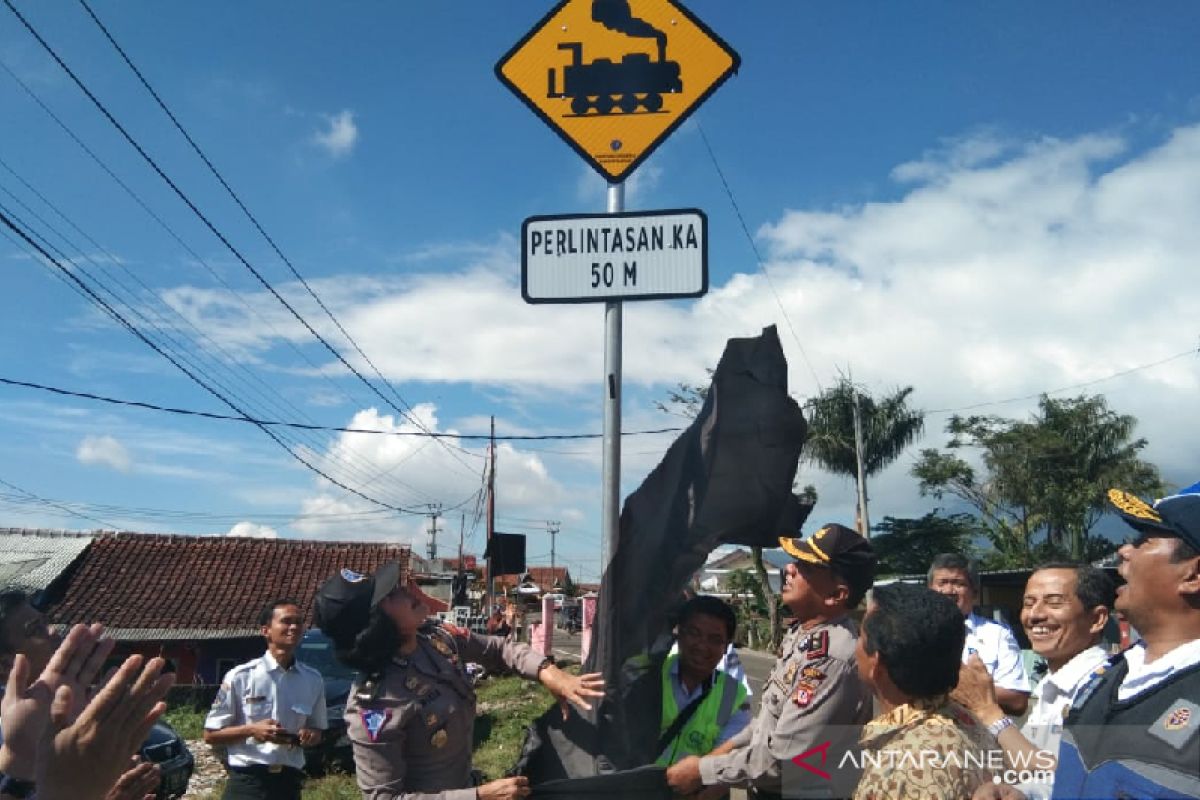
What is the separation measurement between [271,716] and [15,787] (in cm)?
327

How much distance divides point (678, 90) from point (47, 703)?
7.91 feet

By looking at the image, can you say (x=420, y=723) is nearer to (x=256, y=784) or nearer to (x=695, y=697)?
(x=695, y=697)

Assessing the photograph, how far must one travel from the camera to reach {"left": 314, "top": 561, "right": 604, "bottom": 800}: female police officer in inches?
117

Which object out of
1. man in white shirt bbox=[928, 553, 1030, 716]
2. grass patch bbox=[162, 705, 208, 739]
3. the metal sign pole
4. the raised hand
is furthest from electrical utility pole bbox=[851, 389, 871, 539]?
the raised hand

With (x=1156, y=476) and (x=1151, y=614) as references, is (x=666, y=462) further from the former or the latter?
(x=1156, y=476)

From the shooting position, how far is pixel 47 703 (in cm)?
201

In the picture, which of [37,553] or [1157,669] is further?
[37,553]

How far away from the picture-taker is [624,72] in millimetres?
3107

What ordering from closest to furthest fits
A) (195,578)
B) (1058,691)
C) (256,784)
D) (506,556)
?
(1058,691), (256,784), (506,556), (195,578)

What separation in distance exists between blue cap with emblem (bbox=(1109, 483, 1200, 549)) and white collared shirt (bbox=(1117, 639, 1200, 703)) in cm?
23

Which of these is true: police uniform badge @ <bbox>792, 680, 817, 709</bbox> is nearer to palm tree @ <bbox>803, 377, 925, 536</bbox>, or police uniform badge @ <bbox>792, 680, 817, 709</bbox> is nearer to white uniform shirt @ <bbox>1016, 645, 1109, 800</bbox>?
white uniform shirt @ <bbox>1016, 645, 1109, 800</bbox>

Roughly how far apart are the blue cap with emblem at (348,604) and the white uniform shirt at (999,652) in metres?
2.68

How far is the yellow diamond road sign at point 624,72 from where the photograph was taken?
3070 mm

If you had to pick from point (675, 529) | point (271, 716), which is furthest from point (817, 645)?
point (271, 716)
